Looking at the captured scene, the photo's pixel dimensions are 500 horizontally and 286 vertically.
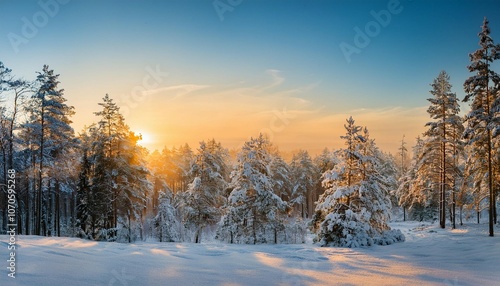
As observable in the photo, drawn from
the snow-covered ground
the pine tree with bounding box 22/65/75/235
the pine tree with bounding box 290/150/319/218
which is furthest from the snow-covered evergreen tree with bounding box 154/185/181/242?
the pine tree with bounding box 290/150/319/218

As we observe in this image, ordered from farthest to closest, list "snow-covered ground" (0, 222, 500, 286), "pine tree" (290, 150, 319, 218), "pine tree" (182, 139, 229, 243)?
"pine tree" (290, 150, 319, 218)
"pine tree" (182, 139, 229, 243)
"snow-covered ground" (0, 222, 500, 286)

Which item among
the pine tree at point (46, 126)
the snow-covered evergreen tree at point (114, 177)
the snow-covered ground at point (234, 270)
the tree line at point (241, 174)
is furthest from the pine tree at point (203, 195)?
the snow-covered ground at point (234, 270)

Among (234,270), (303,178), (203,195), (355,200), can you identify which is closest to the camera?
(234,270)

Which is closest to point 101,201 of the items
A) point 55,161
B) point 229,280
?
point 55,161

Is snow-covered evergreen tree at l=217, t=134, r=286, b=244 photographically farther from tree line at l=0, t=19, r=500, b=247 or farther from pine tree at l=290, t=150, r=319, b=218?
pine tree at l=290, t=150, r=319, b=218

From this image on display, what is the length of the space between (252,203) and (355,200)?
334 inches

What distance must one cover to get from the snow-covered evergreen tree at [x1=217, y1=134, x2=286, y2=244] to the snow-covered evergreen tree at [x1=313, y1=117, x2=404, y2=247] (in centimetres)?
475

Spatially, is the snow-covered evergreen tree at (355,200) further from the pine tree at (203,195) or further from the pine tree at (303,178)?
the pine tree at (303,178)

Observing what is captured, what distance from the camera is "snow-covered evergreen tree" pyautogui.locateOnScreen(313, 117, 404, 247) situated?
67.6 ft

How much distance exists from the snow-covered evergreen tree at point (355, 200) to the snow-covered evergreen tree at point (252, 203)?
187 inches

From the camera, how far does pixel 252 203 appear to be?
Result: 25453mm

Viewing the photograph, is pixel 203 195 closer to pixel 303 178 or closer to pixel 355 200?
pixel 355 200

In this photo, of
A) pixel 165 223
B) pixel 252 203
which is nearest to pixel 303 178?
pixel 165 223

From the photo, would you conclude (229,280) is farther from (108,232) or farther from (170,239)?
(170,239)
